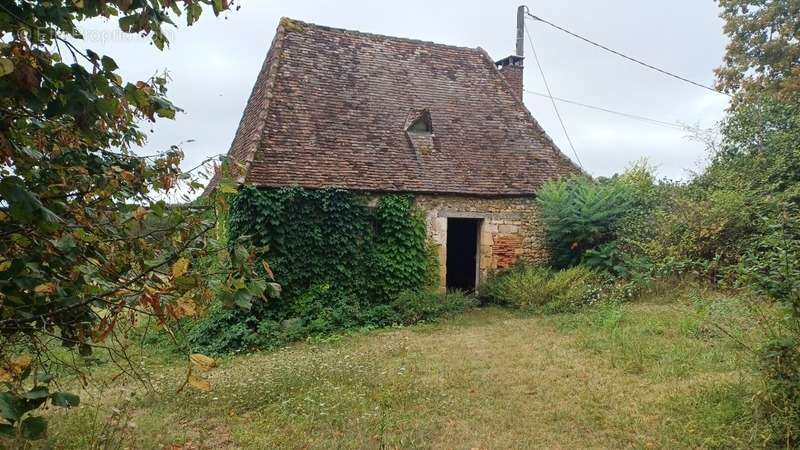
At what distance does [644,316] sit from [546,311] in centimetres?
231

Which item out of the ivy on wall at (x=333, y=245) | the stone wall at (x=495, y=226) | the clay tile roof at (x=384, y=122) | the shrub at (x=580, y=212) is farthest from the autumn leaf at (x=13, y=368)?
the shrub at (x=580, y=212)

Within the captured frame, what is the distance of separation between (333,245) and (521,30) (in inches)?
422

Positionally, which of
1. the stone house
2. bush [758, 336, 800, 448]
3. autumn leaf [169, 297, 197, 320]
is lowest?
bush [758, 336, 800, 448]

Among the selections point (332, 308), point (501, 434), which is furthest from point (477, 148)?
point (501, 434)

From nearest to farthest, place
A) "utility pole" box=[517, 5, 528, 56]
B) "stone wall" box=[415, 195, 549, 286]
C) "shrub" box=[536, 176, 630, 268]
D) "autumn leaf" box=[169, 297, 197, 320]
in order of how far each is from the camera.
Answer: "autumn leaf" box=[169, 297, 197, 320]
"shrub" box=[536, 176, 630, 268]
"stone wall" box=[415, 195, 549, 286]
"utility pole" box=[517, 5, 528, 56]

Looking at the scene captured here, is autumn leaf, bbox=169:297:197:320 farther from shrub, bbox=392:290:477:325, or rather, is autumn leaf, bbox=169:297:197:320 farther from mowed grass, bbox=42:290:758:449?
shrub, bbox=392:290:477:325

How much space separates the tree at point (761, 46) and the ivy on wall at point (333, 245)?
12.4 metres

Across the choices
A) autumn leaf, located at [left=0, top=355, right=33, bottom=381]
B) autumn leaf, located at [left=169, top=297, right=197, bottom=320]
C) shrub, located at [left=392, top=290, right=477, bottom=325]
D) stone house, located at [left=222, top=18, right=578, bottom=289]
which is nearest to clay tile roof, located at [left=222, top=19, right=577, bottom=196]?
stone house, located at [left=222, top=18, right=578, bottom=289]

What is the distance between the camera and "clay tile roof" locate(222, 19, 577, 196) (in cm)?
1139

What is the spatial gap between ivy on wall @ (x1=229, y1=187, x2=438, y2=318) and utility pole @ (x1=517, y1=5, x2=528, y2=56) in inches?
334

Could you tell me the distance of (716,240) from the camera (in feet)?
32.5

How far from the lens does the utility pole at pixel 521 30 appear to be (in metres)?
17.5

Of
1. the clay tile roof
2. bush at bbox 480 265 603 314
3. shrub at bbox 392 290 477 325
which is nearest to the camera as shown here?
bush at bbox 480 265 603 314

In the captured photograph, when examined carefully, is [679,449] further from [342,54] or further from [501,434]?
[342,54]
